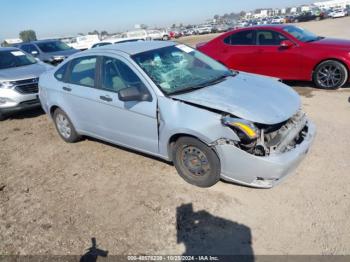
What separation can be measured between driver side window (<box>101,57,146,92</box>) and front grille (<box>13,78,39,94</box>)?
3713 millimetres

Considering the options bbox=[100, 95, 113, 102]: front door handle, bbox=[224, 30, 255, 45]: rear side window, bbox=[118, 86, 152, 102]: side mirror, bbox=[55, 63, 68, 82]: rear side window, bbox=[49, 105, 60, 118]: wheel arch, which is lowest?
bbox=[49, 105, 60, 118]: wheel arch

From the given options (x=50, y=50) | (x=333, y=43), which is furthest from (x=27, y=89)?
(x=50, y=50)

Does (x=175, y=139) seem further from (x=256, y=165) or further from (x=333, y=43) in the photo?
(x=333, y=43)

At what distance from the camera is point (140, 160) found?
462cm

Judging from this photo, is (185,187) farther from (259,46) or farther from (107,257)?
(259,46)

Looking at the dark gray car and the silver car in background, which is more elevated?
the dark gray car

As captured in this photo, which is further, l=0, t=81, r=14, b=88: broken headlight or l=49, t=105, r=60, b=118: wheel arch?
l=0, t=81, r=14, b=88: broken headlight

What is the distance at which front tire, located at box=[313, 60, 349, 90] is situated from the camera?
673 cm

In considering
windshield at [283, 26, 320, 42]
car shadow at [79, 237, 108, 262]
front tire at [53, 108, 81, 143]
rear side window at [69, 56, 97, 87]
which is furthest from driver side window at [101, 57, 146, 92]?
windshield at [283, 26, 320, 42]

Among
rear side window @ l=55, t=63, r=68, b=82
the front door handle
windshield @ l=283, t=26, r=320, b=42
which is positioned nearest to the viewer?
the front door handle

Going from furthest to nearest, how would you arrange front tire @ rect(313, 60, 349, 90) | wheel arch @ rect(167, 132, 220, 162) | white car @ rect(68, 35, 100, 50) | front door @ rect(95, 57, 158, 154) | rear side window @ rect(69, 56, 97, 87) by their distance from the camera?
white car @ rect(68, 35, 100, 50) < front tire @ rect(313, 60, 349, 90) < rear side window @ rect(69, 56, 97, 87) < front door @ rect(95, 57, 158, 154) < wheel arch @ rect(167, 132, 220, 162)

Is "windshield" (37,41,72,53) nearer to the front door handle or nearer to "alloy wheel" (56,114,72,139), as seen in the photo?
"alloy wheel" (56,114,72,139)

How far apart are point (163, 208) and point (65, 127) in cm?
285

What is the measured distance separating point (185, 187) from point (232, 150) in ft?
2.93
